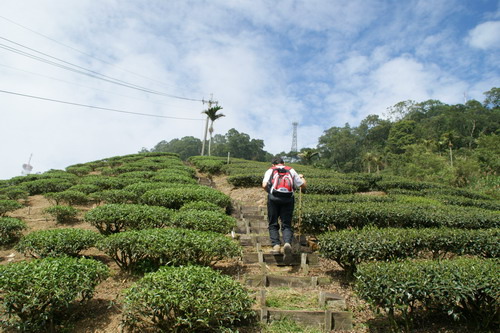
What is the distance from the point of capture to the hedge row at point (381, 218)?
8.12 meters

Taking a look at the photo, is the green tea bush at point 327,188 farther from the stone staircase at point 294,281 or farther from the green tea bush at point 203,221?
the green tea bush at point 203,221

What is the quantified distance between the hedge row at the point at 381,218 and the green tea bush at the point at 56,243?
190 inches

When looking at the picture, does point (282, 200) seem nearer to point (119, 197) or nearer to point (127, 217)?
point (127, 217)

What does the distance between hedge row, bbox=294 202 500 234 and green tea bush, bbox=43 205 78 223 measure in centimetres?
689

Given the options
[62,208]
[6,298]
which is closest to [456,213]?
[6,298]

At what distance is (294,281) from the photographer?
18.1ft

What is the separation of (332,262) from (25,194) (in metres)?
12.6

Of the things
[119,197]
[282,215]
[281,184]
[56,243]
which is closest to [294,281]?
[282,215]

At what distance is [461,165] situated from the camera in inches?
1000

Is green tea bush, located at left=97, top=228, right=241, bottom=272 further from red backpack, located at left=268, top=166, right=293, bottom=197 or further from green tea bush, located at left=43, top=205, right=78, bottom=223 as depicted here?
green tea bush, located at left=43, top=205, right=78, bottom=223

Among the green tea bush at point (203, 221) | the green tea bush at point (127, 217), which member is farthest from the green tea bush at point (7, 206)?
the green tea bush at point (203, 221)

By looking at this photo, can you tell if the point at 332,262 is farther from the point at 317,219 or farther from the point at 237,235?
the point at 237,235

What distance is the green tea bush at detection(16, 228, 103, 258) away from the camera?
566 centimetres

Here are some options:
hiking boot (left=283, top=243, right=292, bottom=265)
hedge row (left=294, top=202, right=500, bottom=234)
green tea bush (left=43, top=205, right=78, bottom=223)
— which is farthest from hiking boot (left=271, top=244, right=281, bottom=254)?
green tea bush (left=43, top=205, right=78, bottom=223)
